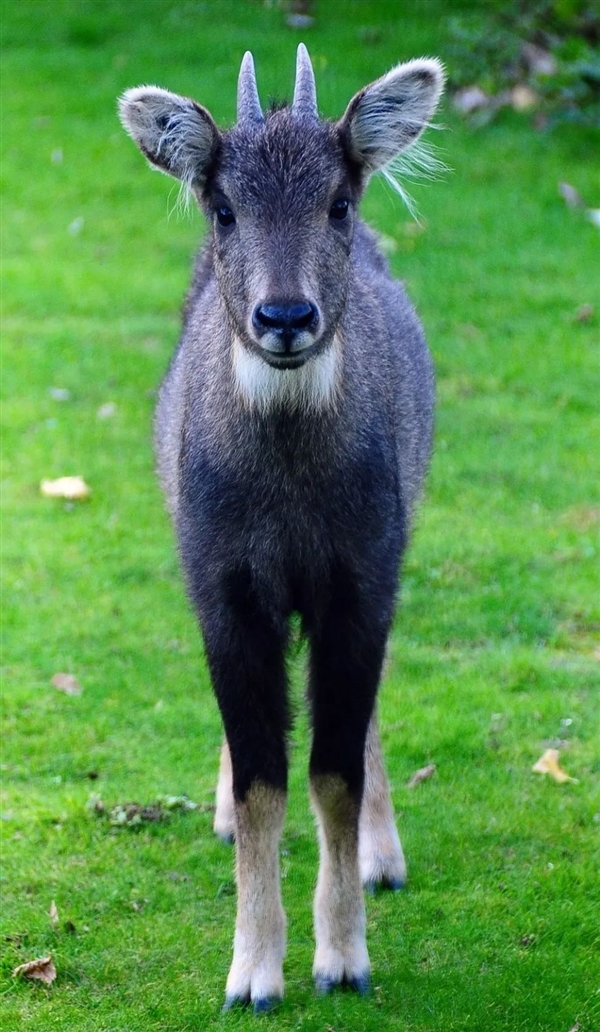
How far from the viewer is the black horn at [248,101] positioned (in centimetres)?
500

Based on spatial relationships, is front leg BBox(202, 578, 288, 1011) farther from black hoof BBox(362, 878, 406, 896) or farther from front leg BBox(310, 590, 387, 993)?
black hoof BBox(362, 878, 406, 896)

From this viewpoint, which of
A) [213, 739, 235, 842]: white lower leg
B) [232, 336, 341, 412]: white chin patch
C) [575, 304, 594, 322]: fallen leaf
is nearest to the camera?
[232, 336, 341, 412]: white chin patch

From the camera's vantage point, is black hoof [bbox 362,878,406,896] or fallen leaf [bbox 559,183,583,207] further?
fallen leaf [bbox 559,183,583,207]

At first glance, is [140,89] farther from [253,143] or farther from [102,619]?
[102,619]

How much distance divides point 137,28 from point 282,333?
1329cm

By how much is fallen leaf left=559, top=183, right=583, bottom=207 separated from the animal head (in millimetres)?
8316

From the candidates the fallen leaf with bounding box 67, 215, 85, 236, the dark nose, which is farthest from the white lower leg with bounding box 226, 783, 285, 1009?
the fallen leaf with bounding box 67, 215, 85, 236

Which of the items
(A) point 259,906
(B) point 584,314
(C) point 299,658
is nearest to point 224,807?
(C) point 299,658

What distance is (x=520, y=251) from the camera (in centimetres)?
1258

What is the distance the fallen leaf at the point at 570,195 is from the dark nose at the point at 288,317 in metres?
9.30

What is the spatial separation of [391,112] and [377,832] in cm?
274

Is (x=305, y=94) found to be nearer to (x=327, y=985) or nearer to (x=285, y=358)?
(x=285, y=358)

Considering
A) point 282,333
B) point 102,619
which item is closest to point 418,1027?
point 282,333

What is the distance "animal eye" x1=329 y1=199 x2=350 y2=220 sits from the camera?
16.0 ft
